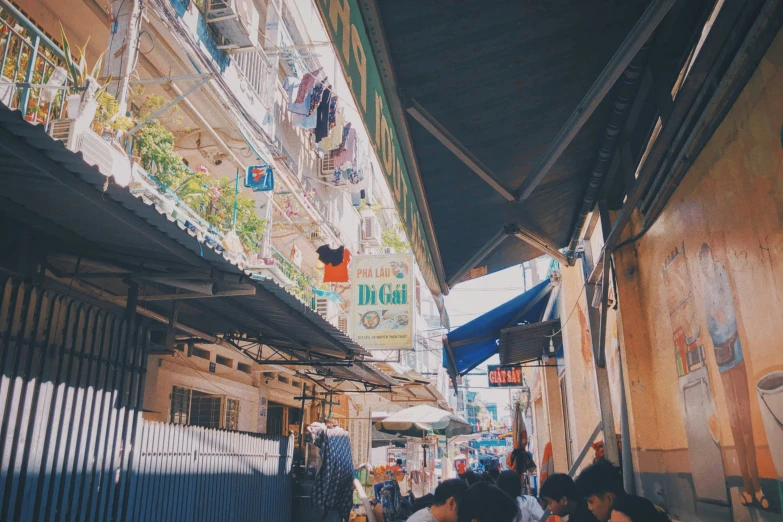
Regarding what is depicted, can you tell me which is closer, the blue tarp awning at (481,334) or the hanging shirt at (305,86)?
the blue tarp awning at (481,334)

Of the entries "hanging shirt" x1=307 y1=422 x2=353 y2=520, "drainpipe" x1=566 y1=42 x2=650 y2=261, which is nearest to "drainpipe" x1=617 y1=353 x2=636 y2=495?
"drainpipe" x1=566 y1=42 x2=650 y2=261

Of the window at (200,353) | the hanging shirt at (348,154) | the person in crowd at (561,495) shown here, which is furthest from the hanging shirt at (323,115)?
the person in crowd at (561,495)

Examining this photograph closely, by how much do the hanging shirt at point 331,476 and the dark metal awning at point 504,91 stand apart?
483cm

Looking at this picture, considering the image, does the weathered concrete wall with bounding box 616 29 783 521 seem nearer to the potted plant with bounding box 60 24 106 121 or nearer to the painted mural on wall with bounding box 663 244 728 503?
the painted mural on wall with bounding box 663 244 728 503

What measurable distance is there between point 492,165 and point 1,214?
3.57 m

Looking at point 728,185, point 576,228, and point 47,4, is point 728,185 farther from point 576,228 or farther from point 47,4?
point 47,4

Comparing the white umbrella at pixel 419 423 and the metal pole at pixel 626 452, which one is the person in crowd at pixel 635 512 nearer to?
the metal pole at pixel 626 452

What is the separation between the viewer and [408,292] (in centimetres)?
1156

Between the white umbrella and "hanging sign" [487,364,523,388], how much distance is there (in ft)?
9.82

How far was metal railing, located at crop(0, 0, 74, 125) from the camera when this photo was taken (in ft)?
19.7

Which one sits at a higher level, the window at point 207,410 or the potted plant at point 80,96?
the potted plant at point 80,96

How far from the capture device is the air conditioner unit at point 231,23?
11.1m

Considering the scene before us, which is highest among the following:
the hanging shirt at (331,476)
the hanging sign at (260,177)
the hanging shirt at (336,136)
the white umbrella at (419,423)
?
the hanging shirt at (336,136)

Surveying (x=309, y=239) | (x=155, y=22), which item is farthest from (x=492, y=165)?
(x=309, y=239)
